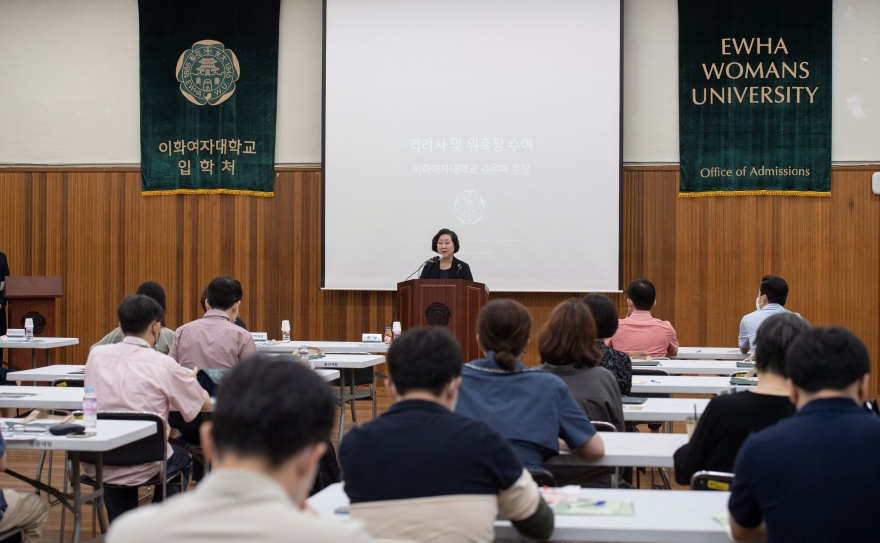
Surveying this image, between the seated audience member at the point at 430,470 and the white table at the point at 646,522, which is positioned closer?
the seated audience member at the point at 430,470

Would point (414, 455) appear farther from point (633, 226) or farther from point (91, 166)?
point (91, 166)

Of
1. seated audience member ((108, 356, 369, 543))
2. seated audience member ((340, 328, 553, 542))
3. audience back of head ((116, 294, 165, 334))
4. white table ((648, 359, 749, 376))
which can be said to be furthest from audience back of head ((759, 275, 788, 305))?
seated audience member ((108, 356, 369, 543))

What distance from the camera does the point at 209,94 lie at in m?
9.34

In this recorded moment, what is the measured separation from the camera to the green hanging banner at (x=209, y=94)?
929 centimetres

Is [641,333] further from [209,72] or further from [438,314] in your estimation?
[209,72]

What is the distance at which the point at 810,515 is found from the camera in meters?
1.90

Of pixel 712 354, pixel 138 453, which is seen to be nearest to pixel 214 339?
pixel 138 453

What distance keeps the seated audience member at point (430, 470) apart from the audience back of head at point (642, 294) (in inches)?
145

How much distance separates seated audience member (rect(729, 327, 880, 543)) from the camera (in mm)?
1901

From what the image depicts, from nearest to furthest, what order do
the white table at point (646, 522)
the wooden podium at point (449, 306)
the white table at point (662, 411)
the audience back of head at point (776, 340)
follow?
the white table at point (646, 522) < the audience back of head at point (776, 340) < the white table at point (662, 411) < the wooden podium at point (449, 306)

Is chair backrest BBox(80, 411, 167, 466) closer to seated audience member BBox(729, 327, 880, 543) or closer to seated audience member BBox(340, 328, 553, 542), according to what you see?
seated audience member BBox(340, 328, 553, 542)

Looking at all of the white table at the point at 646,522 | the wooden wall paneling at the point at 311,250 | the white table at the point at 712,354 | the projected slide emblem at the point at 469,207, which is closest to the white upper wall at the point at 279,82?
the wooden wall paneling at the point at 311,250

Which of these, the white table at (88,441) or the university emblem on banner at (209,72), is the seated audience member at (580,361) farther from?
the university emblem on banner at (209,72)

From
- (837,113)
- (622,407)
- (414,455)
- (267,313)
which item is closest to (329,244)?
(267,313)
